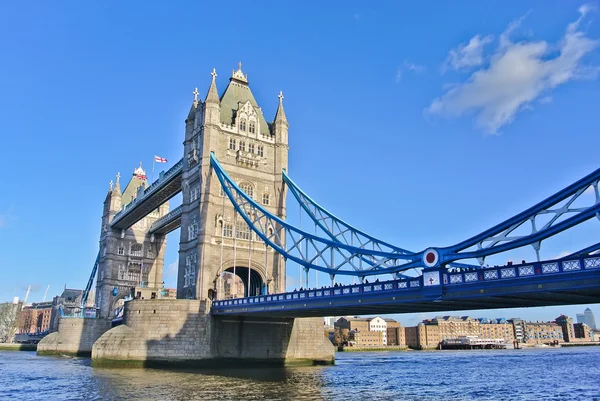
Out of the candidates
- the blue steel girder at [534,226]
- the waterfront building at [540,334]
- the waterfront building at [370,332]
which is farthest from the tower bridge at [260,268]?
the waterfront building at [540,334]

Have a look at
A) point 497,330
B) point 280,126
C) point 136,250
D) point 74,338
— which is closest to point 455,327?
point 497,330

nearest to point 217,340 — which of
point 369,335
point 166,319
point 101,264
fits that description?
point 166,319

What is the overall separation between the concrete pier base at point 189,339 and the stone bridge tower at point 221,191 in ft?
13.3

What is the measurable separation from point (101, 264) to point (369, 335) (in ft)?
282

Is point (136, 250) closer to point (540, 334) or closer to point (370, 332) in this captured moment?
point (370, 332)

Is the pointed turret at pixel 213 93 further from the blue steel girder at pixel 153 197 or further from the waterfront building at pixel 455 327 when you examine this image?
the waterfront building at pixel 455 327

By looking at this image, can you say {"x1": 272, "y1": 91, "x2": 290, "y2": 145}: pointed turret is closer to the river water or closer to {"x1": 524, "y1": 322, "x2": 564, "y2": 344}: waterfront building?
the river water

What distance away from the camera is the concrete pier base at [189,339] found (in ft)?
137

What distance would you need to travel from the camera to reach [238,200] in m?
51.6

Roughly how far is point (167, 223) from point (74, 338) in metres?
17.9

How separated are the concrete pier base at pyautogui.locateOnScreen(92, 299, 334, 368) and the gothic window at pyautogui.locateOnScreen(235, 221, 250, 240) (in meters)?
9.14

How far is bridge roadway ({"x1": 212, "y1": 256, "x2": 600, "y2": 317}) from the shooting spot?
2167 cm

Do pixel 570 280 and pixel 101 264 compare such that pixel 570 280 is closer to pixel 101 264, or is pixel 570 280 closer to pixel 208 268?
pixel 208 268

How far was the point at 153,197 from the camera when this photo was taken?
65625 mm
